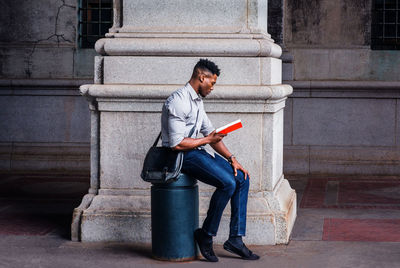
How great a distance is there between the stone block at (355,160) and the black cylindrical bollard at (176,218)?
20.5 ft

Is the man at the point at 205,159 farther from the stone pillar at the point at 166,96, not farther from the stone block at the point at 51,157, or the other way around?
the stone block at the point at 51,157

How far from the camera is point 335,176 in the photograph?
42.9 ft

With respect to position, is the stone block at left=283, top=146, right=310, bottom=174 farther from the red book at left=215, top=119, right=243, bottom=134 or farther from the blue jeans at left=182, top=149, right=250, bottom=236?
the red book at left=215, top=119, right=243, bottom=134

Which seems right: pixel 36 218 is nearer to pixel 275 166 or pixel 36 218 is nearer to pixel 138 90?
pixel 138 90

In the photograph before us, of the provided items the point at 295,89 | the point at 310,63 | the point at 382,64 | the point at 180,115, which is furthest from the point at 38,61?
the point at 180,115

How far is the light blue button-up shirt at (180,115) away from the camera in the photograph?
6930 millimetres

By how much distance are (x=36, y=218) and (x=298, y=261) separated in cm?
356

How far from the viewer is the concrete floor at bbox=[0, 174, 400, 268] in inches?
291

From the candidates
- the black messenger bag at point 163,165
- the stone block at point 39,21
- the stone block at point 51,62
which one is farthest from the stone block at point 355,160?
the black messenger bag at point 163,165

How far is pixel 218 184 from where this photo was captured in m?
7.07

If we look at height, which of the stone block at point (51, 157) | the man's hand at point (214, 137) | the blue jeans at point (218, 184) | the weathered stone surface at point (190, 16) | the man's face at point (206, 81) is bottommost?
the stone block at point (51, 157)

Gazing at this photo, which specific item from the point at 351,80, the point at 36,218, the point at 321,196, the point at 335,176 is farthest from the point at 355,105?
the point at 36,218

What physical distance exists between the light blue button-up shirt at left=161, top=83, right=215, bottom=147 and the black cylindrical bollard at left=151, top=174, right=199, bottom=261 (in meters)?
0.38

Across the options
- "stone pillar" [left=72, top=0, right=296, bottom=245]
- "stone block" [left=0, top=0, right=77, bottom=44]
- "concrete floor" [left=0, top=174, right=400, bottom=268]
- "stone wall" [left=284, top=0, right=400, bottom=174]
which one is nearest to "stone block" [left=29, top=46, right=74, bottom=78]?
"stone block" [left=0, top=0, right=77, bottom=44]
